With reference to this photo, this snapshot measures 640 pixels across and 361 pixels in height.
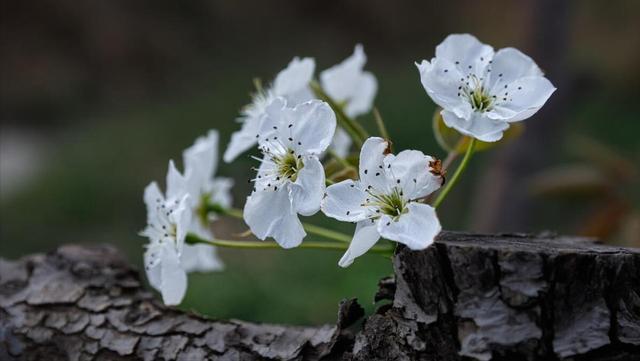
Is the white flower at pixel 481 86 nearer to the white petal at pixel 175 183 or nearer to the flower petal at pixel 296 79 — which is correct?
the flower petal at pixel 296 79

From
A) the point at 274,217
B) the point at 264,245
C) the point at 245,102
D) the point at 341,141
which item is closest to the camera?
the point at 274,217

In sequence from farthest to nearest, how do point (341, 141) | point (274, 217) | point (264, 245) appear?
1. point (341, 141)
2. point (264, 245)
3. point (274, 217)

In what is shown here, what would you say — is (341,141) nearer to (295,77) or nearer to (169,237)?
(295,77)

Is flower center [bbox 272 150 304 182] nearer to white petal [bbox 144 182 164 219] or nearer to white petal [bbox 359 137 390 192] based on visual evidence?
white petal [bbox 359 137 390 192]

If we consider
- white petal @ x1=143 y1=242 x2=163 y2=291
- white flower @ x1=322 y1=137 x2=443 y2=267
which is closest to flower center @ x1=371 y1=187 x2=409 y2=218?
white flower @ x1=322 y1=137 x2=443 y2=267

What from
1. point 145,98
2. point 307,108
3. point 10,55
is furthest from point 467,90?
point 10,55

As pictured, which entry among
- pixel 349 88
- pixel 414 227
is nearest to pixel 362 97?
pixel 349 88

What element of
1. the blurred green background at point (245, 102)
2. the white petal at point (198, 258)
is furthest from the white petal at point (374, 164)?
the blurred green background at point (245, 102)
